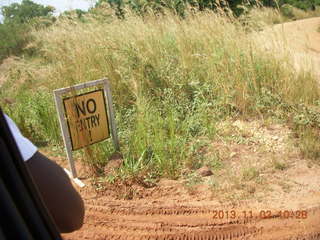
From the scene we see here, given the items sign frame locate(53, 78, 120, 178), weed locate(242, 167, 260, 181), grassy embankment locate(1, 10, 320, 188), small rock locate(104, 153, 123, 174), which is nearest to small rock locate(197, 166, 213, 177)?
grassy embankment locate(1, 10, 320, 188)

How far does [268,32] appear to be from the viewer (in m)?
5.77

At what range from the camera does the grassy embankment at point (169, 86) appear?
420 cm

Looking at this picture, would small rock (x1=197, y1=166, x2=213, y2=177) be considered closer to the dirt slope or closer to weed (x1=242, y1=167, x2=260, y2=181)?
the dirt slope

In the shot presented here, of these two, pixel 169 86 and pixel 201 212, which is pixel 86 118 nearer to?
pixel 201 212

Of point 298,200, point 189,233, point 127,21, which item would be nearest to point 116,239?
point 189,233

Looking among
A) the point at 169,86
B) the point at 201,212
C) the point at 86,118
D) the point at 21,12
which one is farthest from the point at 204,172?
the point at 21,12

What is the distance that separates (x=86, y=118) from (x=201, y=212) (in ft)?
5.29

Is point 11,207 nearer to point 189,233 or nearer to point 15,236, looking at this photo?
point 15,236

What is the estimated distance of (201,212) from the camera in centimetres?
316

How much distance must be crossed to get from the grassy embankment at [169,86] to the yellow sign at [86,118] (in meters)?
0.25

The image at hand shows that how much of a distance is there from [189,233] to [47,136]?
10.2 ft

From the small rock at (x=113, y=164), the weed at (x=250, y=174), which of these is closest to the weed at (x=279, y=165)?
the weed at (x=250, y=174)
